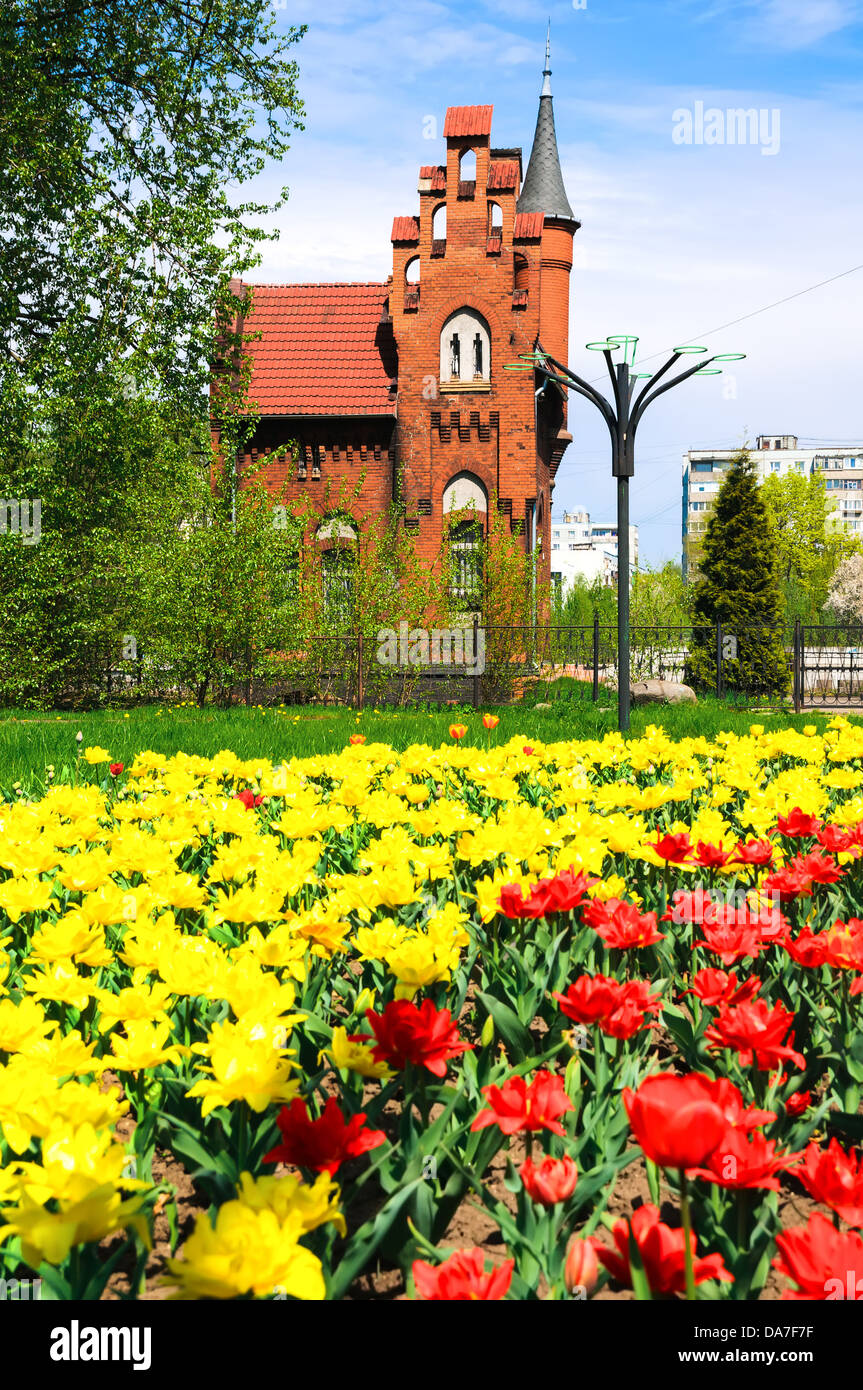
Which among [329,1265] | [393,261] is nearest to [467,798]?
[329,1265]

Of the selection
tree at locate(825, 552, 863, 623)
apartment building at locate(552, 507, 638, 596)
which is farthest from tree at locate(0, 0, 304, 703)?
apartment building at locate(552, 507, 638, 596)

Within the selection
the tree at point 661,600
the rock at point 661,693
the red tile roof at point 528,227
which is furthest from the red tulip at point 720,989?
the tree at point 661,600

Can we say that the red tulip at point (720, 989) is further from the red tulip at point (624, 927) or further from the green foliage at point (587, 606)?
the green foliage at point (587, 606)

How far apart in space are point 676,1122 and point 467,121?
2549 centimetres

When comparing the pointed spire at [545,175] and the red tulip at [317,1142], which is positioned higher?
the pointed spire at [545,175]

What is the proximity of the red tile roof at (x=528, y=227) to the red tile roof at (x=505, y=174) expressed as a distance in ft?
2.96

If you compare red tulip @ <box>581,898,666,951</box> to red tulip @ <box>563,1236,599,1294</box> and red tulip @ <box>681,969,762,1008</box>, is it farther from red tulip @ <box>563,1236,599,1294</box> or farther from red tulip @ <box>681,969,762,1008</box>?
red tulip @ <box>563,1236,599,1294</box>

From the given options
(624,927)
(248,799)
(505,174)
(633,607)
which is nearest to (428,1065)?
(624,927)

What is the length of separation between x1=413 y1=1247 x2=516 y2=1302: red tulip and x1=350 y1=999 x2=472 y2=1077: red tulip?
438mm

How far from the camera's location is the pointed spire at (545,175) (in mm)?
27000

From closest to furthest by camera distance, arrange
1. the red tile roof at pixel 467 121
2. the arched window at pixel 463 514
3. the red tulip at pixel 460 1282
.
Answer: the red tulip at pixel 460 1282, the arched window at pixel 463 514, the red tile roof at pixel 467 121

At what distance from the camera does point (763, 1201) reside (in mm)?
1472

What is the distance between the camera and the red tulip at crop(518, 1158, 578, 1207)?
1.15 metres

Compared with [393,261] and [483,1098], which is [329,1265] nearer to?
[483,1098]
